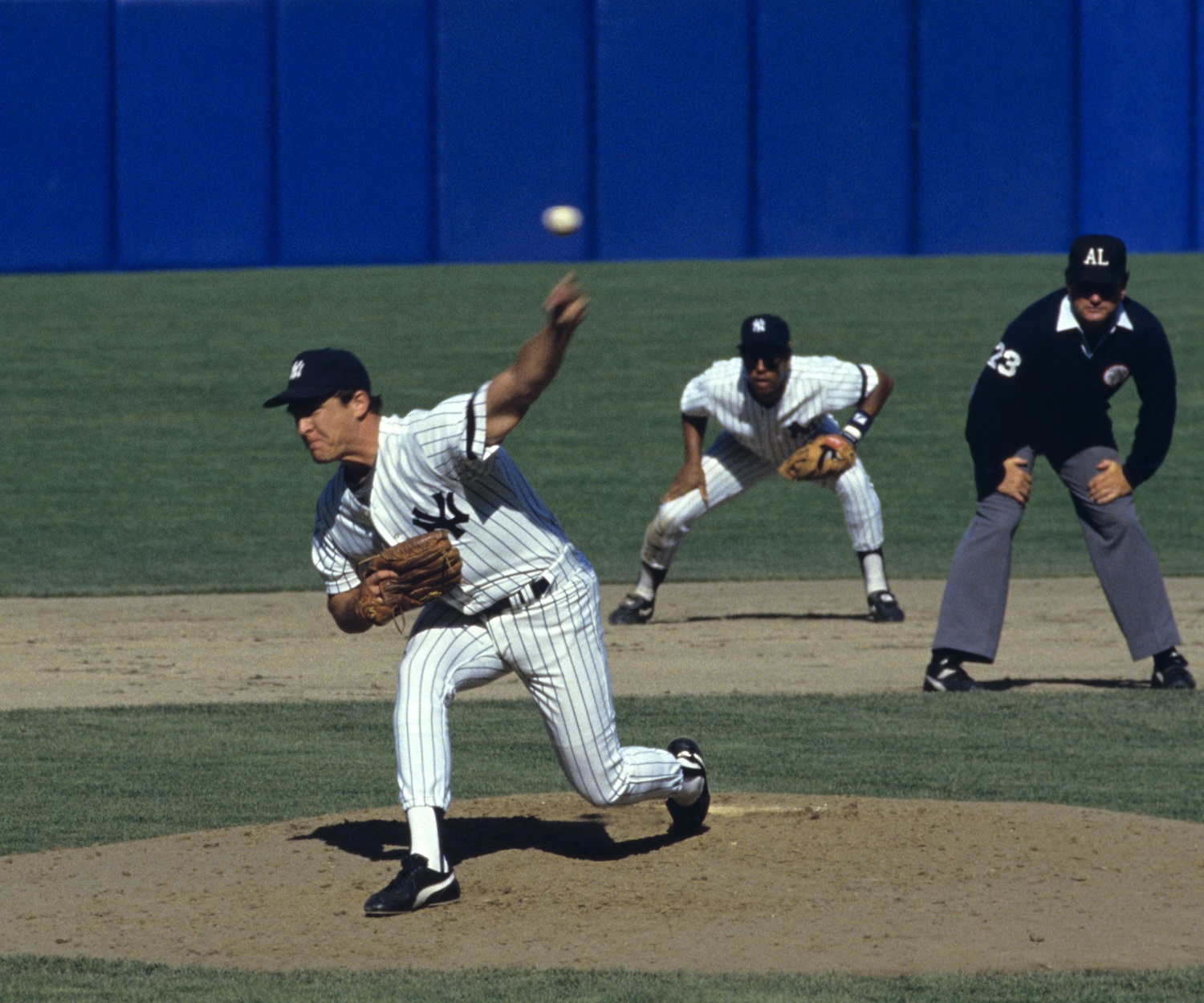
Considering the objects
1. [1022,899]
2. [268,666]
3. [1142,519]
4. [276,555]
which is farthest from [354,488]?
[1142,519]

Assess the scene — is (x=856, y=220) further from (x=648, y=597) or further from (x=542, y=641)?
(x=542, y=641)

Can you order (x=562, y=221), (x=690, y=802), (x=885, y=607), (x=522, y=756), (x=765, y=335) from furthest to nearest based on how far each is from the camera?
1. (x=885, y=607)
2. (x=765, y=335)
3. (x=562, y=221)
4. (x=522, y=756)
5. (x=690, y=802)

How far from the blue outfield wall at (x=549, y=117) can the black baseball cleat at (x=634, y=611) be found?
1582cm

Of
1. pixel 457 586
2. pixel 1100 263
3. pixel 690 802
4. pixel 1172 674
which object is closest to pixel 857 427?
pixel 1172 674

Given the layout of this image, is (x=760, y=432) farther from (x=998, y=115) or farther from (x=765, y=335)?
(x=998, y=115)

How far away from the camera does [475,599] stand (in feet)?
15.3

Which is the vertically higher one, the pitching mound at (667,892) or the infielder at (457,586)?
the infielder at (457,586)

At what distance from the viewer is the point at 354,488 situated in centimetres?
463

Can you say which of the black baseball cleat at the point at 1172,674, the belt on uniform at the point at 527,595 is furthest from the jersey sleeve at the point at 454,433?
the black baseball cleat at the point at 1172,674

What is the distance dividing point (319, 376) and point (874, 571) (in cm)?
529

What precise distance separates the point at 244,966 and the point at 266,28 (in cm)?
2123

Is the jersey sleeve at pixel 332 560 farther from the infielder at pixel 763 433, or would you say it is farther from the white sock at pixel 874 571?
the white sock at pixel 874 571

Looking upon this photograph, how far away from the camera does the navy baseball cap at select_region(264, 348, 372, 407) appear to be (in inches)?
175

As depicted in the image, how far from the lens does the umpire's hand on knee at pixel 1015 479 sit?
7258mm
